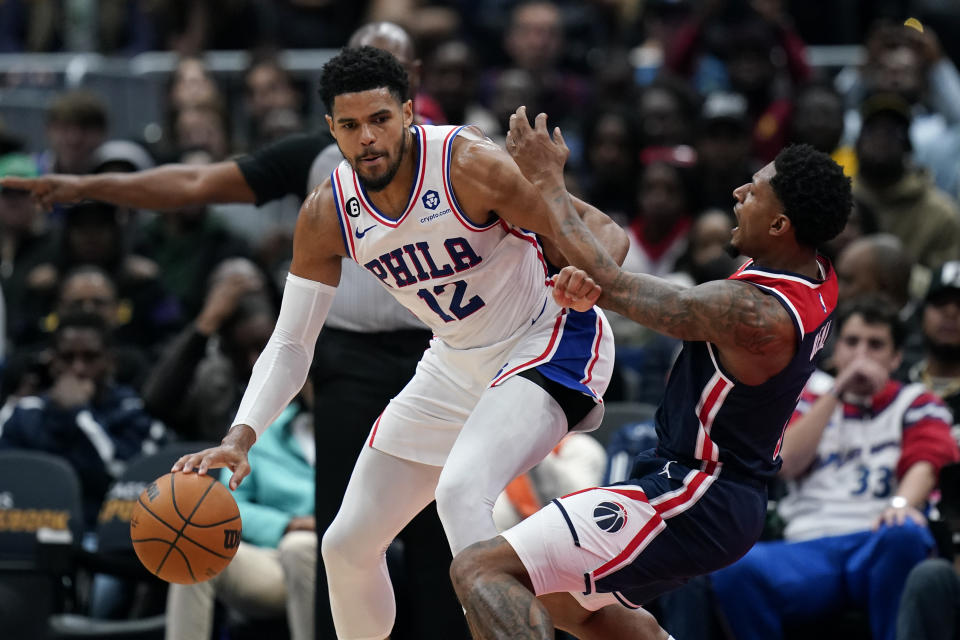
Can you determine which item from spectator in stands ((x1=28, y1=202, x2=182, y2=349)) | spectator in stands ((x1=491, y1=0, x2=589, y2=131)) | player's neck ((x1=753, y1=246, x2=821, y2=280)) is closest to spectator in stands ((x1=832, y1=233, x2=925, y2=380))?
player's neck ((x1=753, y1=246, x2=821, y2=280))

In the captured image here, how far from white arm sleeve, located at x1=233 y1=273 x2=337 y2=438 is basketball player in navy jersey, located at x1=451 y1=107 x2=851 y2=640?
3.09 feet

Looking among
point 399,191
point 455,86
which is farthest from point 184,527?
point 455,86

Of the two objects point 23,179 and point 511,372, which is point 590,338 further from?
point 23,179

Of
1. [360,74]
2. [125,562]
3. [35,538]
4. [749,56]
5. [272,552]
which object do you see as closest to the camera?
[360,74]

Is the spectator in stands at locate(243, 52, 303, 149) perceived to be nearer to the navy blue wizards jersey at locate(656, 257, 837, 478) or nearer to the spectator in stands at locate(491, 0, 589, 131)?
the spectator in stands at locate(491, 0, 589, 131)

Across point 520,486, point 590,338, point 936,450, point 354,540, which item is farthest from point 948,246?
point 354,540

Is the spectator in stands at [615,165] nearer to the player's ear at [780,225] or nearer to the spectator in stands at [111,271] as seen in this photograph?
the spectator in stands at [111,271]

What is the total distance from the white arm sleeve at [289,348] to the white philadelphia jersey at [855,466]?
2.74 meters

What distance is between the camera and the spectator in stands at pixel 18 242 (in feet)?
31.2

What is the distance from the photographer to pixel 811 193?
15.2 feet

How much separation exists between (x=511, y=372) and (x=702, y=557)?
89cm

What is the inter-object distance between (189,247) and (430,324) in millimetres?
5035

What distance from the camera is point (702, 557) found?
15.4 feet

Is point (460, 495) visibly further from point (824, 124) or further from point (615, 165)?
point (824, 124)
